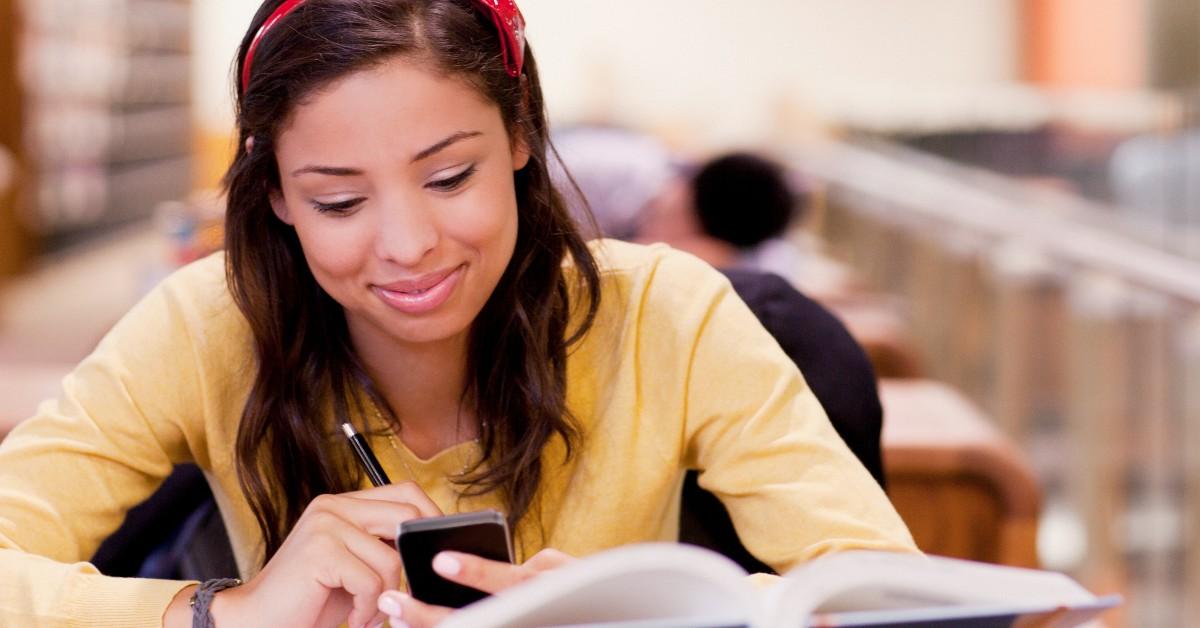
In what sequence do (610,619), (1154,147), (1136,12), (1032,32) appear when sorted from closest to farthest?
(610,619) → (1154,147) → (1136,12) → (1032,32)

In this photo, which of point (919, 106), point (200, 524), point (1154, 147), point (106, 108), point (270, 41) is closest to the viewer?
point (270, 41)

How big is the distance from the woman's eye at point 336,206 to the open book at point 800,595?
1.36 feet

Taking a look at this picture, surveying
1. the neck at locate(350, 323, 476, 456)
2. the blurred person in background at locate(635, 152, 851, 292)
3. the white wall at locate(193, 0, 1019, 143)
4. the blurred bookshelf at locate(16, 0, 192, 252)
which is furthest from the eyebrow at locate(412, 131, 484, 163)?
the white wall at locate(193, 0, 1019, 143)

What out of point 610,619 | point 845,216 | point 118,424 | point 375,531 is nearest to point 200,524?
point 118,424

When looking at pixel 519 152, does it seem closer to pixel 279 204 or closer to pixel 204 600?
pixel 279 204

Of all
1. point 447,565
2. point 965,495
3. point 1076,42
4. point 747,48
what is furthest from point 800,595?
point 747,48

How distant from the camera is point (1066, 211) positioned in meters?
3.28

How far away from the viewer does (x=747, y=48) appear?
10633 mm

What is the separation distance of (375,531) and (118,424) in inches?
11.8

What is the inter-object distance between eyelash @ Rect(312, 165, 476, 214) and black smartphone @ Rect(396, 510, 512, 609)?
0.29 meters

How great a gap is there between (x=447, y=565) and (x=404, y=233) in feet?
0.94

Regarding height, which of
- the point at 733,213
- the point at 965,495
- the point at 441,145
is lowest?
the point at 965,495

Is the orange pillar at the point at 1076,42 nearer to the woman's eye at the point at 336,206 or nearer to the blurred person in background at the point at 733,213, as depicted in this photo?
Result: the blurred person in background at the point at 733,213

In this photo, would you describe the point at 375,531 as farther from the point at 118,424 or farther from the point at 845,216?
the point at 845,216
